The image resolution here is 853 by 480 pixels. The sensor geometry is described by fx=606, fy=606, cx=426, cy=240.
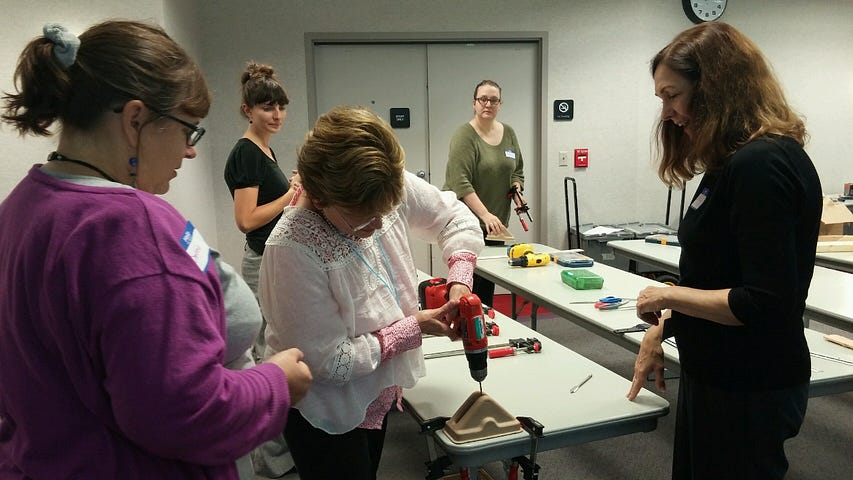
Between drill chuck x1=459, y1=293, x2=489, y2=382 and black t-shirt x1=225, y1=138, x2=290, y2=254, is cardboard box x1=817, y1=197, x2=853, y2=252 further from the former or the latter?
black t-shirt x1=225, y1=138, x2=290, y2=254

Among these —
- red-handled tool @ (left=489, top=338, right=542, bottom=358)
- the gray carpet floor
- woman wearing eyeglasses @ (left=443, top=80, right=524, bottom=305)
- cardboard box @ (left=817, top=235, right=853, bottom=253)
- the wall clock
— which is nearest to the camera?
red-handled tool @ (left=489, top=338, right=542, bottom=358)

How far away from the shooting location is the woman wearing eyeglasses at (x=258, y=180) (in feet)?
7.73

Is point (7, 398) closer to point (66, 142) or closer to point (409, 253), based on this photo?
point (66, 142)

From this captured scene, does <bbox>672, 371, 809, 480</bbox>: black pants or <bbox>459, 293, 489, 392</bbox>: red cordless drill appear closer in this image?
<bbox>672, 371, 809, 480</bbox>: black pants

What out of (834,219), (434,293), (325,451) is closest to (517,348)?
(434,293)

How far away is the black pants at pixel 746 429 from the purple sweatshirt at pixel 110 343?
100 centimetres

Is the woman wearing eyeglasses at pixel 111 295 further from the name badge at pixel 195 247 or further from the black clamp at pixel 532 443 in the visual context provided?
the black clamp at pixel 532 443

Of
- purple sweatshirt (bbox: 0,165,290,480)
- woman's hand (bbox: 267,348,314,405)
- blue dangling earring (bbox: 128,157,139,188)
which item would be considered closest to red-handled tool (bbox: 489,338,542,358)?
woman's hand (bbox: 267,348,314,405)

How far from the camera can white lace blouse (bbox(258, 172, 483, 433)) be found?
1.22 meters

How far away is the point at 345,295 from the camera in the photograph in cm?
126

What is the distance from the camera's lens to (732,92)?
1240 millimetres

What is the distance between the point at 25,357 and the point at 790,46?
6.34 meters

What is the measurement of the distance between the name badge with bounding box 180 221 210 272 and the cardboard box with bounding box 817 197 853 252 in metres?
3.48

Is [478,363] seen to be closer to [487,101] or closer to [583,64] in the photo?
[487,101]
